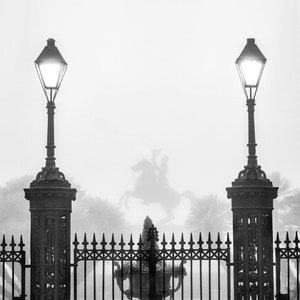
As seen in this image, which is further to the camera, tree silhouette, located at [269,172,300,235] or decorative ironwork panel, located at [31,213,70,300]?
tree silhouette, located at [269,172,300,235]

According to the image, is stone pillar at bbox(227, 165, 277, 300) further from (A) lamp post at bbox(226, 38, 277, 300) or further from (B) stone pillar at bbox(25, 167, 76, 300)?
(B) stone pillar at bbox(25, 167, 76, 300)

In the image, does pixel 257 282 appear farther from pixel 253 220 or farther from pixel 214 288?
pixel 214 288

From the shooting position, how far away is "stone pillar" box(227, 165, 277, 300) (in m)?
19.1

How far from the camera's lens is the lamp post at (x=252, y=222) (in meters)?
19.0

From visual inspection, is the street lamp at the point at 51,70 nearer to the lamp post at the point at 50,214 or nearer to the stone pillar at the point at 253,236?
the lamp post at the point at 50,214

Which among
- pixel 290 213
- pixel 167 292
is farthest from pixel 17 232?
pixel 167 292

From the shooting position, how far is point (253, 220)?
1919 centimetres

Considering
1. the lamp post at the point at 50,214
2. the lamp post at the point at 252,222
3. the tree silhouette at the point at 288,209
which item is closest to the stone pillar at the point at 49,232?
the lamp post at the point at 50,214

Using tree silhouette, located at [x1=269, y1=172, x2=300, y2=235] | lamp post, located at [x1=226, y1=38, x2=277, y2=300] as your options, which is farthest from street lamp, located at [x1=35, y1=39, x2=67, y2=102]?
tree silhouette, located at [x1=269, y1=172, x2=300, y2=235]

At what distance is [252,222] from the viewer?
63.0 ft

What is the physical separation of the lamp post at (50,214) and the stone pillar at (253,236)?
346cm

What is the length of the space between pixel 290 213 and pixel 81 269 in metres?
13.8

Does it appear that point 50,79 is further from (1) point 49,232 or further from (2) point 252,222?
(2) point 252,222

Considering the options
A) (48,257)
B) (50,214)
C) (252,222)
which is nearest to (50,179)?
(50,214)
